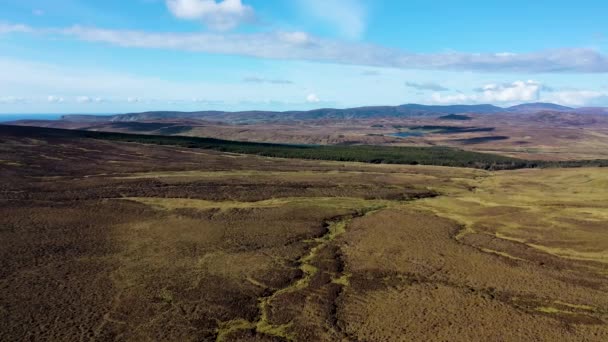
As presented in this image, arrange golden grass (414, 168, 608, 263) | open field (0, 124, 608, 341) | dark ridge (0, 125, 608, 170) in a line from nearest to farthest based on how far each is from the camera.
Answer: open field (0, 124, 608, 341)
golden grass (414, 168, 608, 263)
dark ridge (0, 125, 608, 170)

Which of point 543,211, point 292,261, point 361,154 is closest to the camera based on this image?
point 292,261

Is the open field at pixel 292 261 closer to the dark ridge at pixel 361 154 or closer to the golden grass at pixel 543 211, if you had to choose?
the golden grass at pixel 543 211

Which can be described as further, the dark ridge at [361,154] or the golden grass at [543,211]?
the dark ridge at [361,154]

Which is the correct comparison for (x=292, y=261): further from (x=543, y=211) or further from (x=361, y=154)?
(x=361, y=154)

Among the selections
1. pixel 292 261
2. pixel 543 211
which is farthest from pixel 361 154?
pixel 292 261

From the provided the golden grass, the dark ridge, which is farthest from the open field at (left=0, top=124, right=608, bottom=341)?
the dark ridge

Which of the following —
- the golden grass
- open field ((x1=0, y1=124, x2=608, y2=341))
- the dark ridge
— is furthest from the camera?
the dark ridge

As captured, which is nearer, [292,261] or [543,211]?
[292,261]

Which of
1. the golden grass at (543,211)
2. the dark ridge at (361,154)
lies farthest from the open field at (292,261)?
the dark ridge at (361,154)

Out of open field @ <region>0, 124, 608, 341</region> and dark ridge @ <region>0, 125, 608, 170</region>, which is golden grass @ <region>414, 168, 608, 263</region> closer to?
open field @ <region>0, 124, 608, 341</region>
